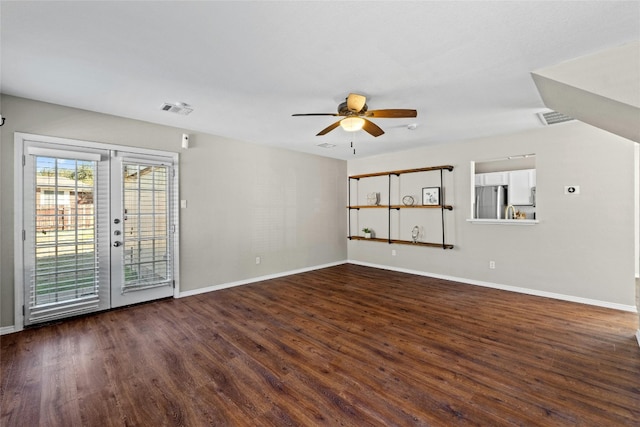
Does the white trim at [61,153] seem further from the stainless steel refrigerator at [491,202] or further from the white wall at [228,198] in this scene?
the stainless steel refrigerator at [491,202]

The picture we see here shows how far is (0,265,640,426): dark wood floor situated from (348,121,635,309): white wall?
47 cm

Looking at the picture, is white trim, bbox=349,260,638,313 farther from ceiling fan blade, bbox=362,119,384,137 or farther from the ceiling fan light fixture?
the ceiling fan light fixture

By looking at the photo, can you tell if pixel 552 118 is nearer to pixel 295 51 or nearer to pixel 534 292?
pixel 534 292

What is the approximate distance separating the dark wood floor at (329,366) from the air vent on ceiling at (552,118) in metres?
2.54

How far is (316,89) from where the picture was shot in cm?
293

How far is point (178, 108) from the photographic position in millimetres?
3484

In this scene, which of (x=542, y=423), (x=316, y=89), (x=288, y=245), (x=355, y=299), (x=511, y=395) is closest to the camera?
(x=542, y=423)

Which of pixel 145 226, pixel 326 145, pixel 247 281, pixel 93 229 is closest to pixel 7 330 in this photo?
pixel 93 229

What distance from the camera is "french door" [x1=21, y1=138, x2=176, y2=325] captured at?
3.22 metres

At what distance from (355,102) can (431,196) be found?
327cm

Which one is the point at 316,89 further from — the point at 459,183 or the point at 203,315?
the point at 459,183

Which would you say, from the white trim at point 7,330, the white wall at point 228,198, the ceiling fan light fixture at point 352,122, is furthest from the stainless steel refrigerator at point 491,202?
the white trim at point 7,330

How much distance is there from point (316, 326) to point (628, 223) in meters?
4.21

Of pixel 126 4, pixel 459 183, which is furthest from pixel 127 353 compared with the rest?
pixel 459 183
